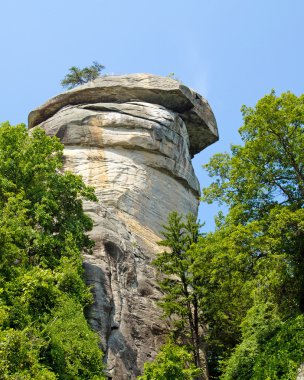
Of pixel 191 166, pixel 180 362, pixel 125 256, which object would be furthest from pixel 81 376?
pixel 191 166

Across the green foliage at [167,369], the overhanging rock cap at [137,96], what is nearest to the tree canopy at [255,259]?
the green foliage at [167,369]

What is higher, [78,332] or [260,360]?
[78,332]

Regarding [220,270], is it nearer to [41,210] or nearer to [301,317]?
[301,317]

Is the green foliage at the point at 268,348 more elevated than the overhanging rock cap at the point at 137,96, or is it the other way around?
the overhanging rock cap at the point at 137,96

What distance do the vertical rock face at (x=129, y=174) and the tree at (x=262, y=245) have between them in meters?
3.16

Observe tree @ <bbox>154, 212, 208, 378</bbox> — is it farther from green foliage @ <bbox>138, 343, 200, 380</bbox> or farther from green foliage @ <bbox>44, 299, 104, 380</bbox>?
green foliage @ <bbox>44, 299, 104, 380</bbox>

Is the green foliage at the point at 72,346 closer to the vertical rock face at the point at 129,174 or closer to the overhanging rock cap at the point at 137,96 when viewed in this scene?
the vertical rock face at the point at 129,174

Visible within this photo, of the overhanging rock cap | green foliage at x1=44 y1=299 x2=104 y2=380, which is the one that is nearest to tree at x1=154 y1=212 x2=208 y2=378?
green foliage at x1=44 y1=299 x2=104 y2=380

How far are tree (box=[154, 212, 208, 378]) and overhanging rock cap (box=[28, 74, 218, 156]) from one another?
12809 millimetres

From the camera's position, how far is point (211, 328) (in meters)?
24.1

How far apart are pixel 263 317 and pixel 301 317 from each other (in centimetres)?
217

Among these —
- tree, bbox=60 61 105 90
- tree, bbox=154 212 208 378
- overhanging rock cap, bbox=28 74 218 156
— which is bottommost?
tree, bbox=154 212 208 378

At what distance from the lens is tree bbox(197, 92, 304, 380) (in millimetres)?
18891

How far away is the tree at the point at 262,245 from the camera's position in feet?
62.0
